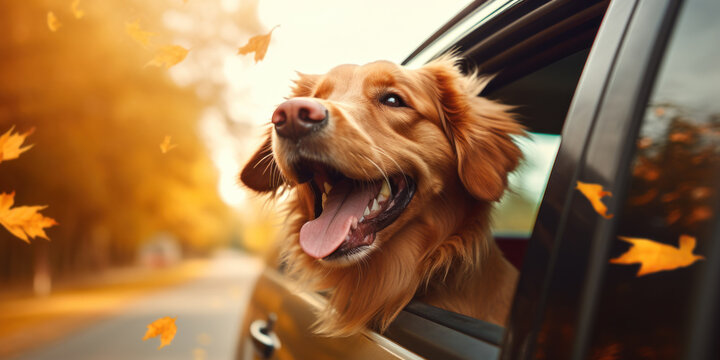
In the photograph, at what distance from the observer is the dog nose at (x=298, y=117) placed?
6.01 feet

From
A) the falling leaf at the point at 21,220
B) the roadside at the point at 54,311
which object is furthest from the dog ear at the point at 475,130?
the roadside at the point at 54,311

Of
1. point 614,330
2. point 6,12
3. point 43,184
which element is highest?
point 6,12

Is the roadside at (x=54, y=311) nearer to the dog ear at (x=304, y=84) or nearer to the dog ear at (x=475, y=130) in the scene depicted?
the dog ear at (x=304, y=84)

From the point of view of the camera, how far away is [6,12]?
9180 mm

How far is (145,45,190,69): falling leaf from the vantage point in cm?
266

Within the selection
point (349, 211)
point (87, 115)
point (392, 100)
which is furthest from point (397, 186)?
point (87, 115)

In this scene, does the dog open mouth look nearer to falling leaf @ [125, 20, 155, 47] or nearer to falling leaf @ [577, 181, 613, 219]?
falling leaf @ [577, 181, 613, 219]

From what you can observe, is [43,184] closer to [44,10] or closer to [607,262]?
[44,10]

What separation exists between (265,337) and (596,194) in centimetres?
221

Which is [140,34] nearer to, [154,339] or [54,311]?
[154,339]

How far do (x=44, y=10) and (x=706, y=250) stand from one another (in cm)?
1082

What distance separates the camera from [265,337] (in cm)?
287

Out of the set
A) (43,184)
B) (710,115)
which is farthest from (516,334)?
(43,184)

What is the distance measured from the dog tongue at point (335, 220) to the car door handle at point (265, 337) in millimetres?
813
